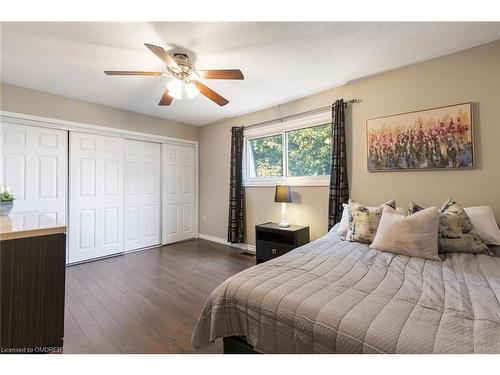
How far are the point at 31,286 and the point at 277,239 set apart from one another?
2451mm

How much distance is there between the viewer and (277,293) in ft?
3.71

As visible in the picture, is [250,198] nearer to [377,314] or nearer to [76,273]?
[76,273]

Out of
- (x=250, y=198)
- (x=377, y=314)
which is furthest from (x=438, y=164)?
(x=250, y=198)

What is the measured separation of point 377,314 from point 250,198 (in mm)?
3141

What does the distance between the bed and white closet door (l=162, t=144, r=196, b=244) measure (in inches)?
133

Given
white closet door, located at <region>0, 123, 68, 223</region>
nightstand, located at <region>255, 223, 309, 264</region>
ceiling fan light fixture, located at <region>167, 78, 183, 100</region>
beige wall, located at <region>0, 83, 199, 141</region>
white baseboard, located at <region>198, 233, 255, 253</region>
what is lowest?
white baseboard, located at <region>198, 233, 255, 253</region>

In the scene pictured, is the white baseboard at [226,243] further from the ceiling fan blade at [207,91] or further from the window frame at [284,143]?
the ceiling fan blade at [207,91]

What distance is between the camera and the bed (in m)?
0.83

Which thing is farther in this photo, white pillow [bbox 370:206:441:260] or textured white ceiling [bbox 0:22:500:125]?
textured white ceiling [bbox 0:22:500:125]

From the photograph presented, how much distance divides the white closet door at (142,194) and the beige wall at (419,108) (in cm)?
210

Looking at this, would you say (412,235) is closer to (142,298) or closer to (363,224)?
(363,224)

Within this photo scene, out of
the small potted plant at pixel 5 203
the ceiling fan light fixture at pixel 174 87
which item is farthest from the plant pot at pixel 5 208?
the ceiling fan light fixture at pixel 174 87

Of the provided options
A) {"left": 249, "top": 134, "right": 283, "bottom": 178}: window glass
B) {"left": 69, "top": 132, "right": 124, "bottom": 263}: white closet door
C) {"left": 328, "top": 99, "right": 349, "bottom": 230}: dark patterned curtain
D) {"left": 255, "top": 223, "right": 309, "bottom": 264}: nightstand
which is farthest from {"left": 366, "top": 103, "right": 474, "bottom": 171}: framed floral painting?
{"left": 69, "top": 132, "right": 124, "bottom": 263}: white closet door

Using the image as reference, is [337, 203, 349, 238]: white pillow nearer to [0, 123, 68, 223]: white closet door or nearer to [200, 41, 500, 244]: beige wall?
[200, 41, 500, 244]: beige wall
